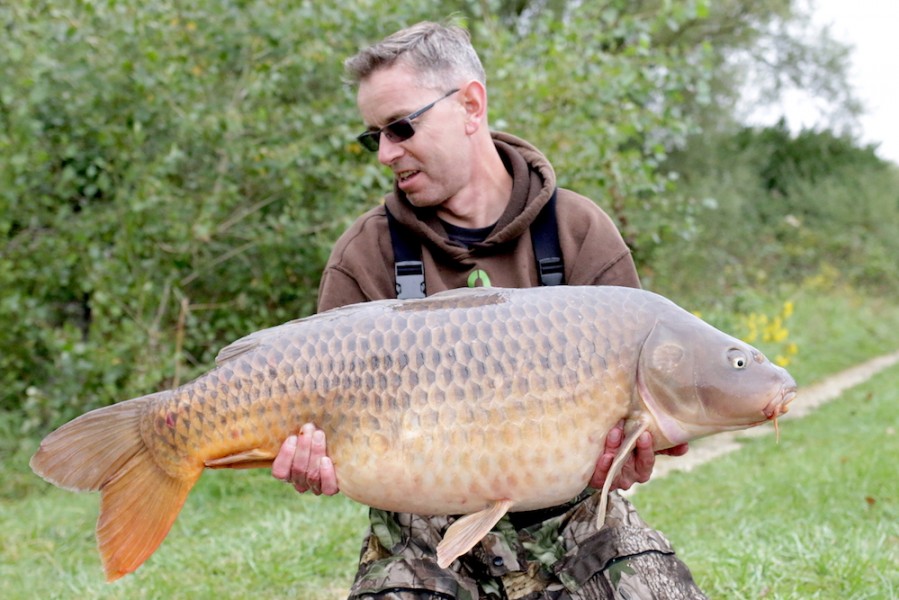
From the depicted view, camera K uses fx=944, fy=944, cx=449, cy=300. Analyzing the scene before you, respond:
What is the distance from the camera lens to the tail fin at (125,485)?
67.7 inches

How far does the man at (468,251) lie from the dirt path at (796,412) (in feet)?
9.36

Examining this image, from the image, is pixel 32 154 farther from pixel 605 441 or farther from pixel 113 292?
pixel 605 441

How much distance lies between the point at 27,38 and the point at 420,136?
294 cm

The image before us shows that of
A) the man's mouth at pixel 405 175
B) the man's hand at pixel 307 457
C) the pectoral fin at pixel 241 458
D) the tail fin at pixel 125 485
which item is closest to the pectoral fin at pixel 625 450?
the man's hand at pixel 307 457

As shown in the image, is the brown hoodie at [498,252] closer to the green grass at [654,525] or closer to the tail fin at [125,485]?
the tail fin at [125,485]

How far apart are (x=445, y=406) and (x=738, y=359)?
1.68ft

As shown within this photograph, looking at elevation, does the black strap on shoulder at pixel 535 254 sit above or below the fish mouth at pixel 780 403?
above

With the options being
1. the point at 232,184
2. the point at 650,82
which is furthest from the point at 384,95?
the point at 650,82

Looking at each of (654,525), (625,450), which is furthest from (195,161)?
(625,450)

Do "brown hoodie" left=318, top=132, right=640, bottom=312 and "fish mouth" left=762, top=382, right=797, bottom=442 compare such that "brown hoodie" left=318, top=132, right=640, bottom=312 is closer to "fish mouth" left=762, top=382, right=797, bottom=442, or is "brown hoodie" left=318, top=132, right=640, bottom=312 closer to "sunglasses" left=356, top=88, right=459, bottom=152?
"sunglasses" left=356, top=88, right=459, bottom=152

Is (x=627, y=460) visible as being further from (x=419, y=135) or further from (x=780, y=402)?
(x=419, y=135)

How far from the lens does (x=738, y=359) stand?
1.63 metres

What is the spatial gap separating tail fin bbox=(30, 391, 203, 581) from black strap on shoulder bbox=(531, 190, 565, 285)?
870mm

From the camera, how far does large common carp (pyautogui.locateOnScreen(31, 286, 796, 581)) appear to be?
1.63m
